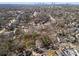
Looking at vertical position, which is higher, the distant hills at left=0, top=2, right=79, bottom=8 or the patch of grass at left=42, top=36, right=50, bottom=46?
the distant hills at left=0, top=2, right=79, bottom=8

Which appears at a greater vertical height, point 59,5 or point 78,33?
point 59,5

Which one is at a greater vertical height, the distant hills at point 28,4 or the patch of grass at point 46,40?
the distant hills at point 28,4

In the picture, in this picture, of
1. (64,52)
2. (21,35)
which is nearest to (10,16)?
(21,35)

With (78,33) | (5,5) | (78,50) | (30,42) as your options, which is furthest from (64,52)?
(5,5)

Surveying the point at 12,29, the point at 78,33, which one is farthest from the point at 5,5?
the point at 78,33

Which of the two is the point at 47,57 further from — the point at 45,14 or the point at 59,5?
the point at 59,5

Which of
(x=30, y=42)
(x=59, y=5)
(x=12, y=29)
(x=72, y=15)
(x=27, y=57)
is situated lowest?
(x=27, y=57)

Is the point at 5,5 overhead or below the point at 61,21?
overhead

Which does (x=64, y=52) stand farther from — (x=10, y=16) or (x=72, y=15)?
(x=10, y=16)

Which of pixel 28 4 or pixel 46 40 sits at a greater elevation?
pixel 28 4

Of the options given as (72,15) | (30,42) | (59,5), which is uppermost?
(59,5)
